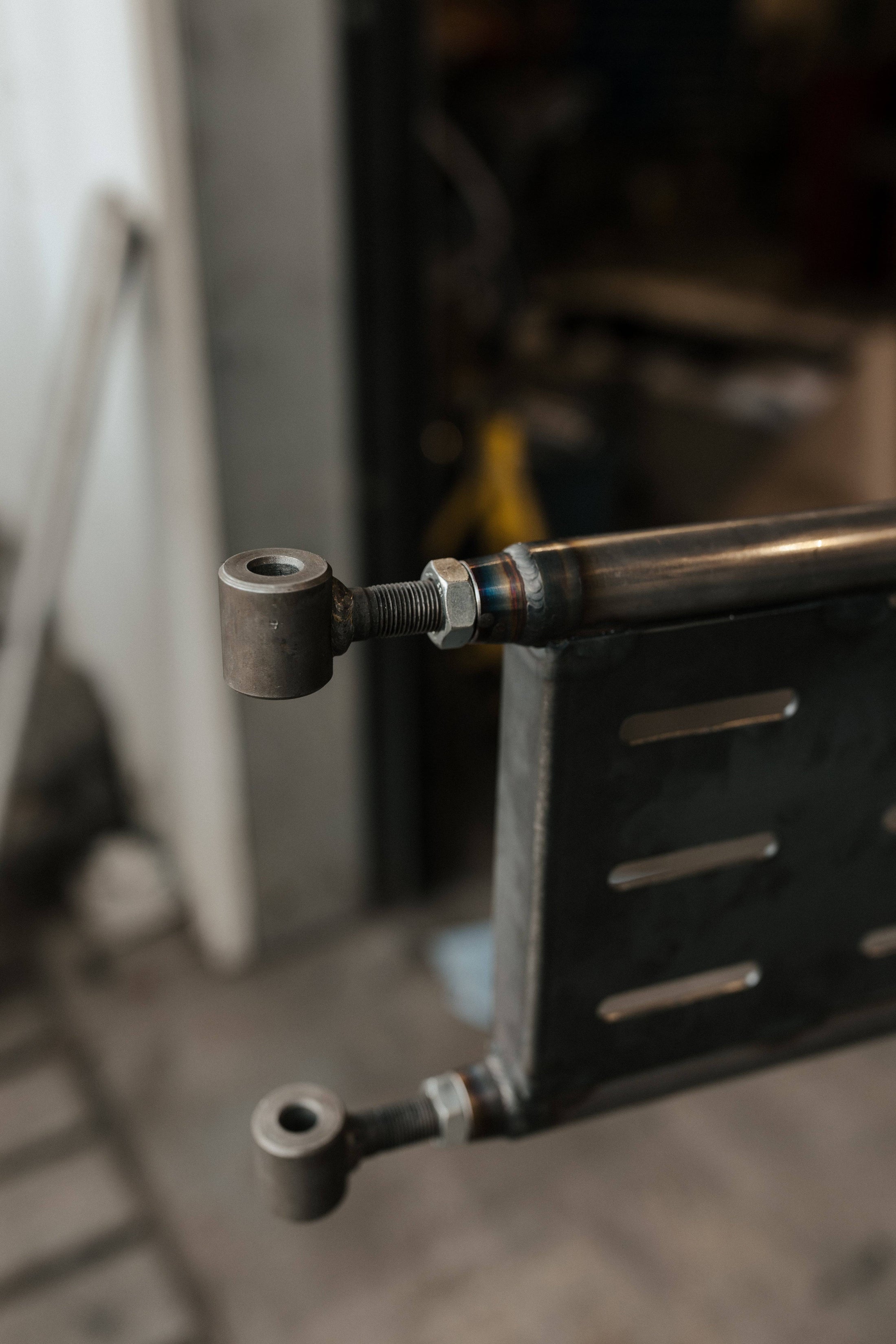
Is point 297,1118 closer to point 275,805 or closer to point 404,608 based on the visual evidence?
point 404,608

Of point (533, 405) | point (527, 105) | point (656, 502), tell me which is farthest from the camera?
point (527, 105)

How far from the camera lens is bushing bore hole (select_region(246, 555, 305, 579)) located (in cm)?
39

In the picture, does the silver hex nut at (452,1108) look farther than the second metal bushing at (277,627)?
Yes

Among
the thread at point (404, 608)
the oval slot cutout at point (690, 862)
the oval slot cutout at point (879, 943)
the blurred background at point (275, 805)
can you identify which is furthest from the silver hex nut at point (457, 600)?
the blurred background at point (275, 805)

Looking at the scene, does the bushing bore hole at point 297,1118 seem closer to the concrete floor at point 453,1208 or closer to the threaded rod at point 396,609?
the threaded rod at point 396,609

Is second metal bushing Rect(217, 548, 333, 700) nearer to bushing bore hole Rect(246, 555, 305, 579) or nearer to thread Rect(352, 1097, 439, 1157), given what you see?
bushing bore hole Rect(246, 555, 305, 579)

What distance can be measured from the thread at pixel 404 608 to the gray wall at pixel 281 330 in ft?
3.83

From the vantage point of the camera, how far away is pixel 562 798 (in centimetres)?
44

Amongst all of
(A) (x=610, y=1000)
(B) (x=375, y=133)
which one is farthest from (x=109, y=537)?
A: (A) (x=610, y=1000)

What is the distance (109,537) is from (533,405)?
1.28 m

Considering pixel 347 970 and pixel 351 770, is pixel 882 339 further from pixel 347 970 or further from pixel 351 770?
pixel 347 970

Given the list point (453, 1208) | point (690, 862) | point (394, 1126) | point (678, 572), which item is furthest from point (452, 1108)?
point (453, 1208)

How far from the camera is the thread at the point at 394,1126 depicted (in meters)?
0.49

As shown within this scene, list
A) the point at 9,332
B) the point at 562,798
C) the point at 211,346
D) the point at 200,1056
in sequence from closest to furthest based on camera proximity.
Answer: the point at 562,798 → the point at 211,346 → the point at 200,1056 → the point at 9,332
